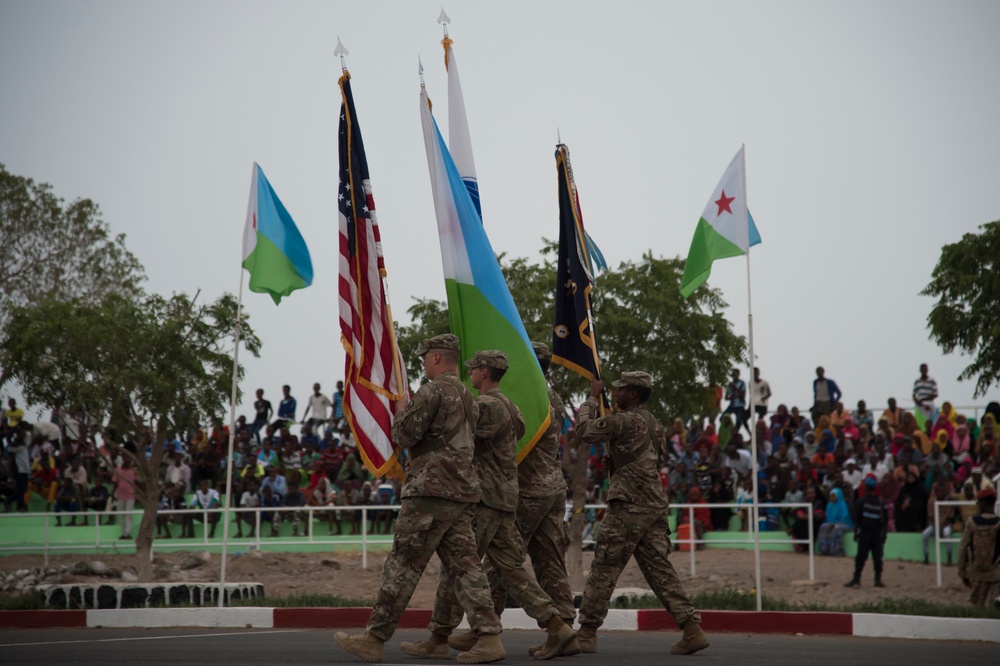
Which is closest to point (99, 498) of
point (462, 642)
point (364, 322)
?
point (364, 322)

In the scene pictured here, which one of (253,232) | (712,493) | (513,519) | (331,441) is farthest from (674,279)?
(513,519)

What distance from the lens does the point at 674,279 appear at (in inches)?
752

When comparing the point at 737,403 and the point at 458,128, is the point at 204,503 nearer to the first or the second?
the point at 737,403

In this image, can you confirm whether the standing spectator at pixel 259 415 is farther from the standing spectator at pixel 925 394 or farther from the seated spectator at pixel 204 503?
the standing spectator at pixel 925 394

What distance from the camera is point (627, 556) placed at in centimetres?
933

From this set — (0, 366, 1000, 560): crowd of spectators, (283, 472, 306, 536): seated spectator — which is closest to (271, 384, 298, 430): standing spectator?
(0, 366, 1000, 560): crowd of spectators

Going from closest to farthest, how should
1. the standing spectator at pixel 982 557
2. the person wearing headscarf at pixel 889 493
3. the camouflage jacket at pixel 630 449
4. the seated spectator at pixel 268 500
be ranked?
the camouflage jacket at pixel 630 449 → the standing spectator at pixel 982 557 → the person wearing headscarf at pixel 889 493 → the seated spectator at pixel 268 500

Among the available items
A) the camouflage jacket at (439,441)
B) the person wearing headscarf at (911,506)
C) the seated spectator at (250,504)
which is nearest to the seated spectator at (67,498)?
the seated spectator at (250,504)

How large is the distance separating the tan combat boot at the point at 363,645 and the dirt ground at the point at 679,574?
27.7ft

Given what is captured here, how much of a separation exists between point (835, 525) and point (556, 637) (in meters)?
11.8

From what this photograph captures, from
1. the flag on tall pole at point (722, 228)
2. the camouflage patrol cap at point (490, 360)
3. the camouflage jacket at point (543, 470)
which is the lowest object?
the camouflage jacket at point (543, 470)

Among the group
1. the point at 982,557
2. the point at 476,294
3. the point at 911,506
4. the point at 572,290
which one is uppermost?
the point at 572,290

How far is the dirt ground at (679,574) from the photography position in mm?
17344

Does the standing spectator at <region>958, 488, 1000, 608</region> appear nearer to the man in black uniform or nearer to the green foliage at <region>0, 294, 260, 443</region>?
the man in black uniform
